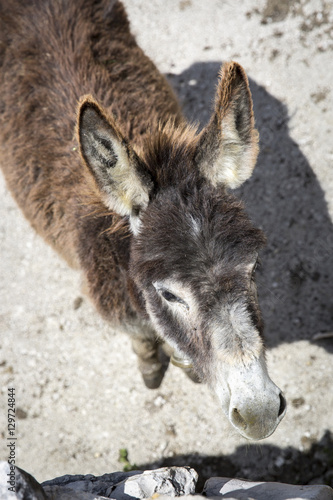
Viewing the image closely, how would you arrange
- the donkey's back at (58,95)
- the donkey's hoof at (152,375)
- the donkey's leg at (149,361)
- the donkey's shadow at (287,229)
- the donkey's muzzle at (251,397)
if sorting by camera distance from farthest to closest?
1. the donkey's shadow at (287,229)
2. the donkey's hoof at (152,375)
3. the donkey's leg at (149,361)
4. the donkey's back at (58,95)
5. the donkey's muzzle at (251,397)

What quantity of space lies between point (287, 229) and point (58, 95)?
2.91m

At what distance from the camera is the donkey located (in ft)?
7.51

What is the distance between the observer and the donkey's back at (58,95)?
11.2ft

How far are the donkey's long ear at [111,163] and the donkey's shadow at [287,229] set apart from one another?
204 cm

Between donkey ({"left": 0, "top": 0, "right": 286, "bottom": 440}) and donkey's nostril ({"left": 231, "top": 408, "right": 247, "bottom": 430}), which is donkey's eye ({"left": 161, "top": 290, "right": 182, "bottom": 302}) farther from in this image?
donkey's nostril ({"left": 231, "top": 408, "right": 247, "bottom": 430})

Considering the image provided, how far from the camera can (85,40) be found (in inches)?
145

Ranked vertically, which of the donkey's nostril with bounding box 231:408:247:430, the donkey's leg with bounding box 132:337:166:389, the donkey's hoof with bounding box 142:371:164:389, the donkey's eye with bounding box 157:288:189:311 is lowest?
the donkey's hoof with bounding box 142:371:164:389

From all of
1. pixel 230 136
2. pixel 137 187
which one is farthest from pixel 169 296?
pixel 230 136

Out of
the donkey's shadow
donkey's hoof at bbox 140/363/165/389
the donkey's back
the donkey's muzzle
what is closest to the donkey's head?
the donkey's muzzle

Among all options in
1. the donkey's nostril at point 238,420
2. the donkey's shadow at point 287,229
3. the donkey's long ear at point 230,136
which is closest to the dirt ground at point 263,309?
the donkey's shadow at point 287,229

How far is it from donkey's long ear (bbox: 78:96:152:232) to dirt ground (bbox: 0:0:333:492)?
2.28 meters

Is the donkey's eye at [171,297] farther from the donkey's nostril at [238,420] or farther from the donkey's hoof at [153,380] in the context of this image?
the donkey's hoof at [153,380]

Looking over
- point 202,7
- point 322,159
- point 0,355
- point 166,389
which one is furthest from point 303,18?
point 0,355

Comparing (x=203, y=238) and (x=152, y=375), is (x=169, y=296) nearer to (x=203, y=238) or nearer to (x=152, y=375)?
(x=203, y=238)
